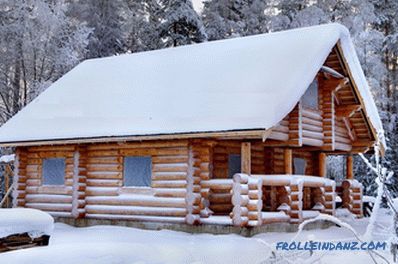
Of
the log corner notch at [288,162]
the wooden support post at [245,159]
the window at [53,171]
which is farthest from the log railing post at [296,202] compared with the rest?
the window at [53,171]

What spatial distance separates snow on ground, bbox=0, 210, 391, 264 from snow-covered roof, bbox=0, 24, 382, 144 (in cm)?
292

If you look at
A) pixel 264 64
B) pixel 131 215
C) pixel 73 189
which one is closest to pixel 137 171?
pixel 131 215

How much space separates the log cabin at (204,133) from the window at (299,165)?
3.0 inches

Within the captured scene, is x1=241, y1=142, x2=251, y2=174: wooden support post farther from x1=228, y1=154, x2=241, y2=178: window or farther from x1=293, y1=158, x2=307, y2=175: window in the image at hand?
x1=293, y1=158, x2=307, y2=175: window

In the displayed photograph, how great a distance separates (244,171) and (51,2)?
2110 centimetres

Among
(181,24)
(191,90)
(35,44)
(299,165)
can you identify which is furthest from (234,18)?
(191,90)

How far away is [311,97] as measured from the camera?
60.7ft

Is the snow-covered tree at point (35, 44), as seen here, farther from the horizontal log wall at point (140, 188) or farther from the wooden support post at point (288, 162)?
the wooden support post at point (288, 162)

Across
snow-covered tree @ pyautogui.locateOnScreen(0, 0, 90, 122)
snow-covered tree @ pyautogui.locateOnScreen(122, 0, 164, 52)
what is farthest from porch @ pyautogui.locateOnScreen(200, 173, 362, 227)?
snow-covered tree @ pyautogui.locateOnScreen(122, 0, 164, 52)

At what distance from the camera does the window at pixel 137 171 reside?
1689cm

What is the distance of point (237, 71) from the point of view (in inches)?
690

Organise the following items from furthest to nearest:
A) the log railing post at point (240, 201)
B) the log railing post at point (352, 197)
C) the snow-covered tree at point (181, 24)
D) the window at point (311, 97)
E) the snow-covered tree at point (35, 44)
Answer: the snow-covered tree at point (181, 24)
the snow-covered tree at point (35, 44)
the log railing post at point (352, 197)
the window at point (311, 97)
the log railing post at point (240, 201)

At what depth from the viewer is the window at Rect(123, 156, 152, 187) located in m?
16.9

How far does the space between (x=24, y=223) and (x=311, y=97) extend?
11227mm
